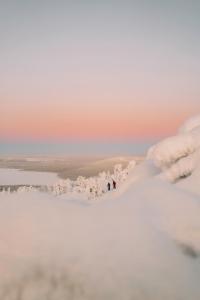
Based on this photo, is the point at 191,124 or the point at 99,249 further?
the point at 191,124

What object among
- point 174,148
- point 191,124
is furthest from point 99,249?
point 191,124

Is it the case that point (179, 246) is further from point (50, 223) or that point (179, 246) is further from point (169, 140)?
point (169, 140)

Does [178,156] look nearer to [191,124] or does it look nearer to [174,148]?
[174,148]

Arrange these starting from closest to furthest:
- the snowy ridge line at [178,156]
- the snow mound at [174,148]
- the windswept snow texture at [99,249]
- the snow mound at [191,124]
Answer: the windswept snow texture at [99,249] → the snowy ridge line at [178,156] → the snow mound at [174,148] → the snow mound at [191,124]

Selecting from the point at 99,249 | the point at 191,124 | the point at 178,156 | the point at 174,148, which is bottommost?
the point at 99,249

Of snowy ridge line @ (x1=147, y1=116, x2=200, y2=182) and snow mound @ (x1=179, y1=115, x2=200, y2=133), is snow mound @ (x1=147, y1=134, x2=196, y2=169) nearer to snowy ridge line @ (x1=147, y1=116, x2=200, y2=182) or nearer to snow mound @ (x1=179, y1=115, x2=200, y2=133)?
snowy ridge line @ (x1=147, y1=116, x2=200, y2=182)

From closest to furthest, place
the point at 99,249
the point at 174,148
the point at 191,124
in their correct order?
the point at 99,249 → the point at 174,148 → the point at 191,124

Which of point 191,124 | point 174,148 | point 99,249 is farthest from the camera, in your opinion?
point 191,124

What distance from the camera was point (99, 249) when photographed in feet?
20.7

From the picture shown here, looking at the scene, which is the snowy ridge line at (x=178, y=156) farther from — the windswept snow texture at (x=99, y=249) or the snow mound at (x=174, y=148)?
the windswept snow texture at (x=99, y=249)

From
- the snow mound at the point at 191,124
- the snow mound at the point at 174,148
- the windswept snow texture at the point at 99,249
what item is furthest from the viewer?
the snow mound at the point at 191,124

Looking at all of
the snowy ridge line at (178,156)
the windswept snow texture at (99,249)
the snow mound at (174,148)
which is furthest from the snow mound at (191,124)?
the windswept snow texture at (99,249)

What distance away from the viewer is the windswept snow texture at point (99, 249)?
5.98 metres

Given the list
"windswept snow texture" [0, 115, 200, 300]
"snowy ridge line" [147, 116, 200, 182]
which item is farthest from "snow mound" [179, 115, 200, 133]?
"windswept snow texture" [0, 115, 200, 300]
